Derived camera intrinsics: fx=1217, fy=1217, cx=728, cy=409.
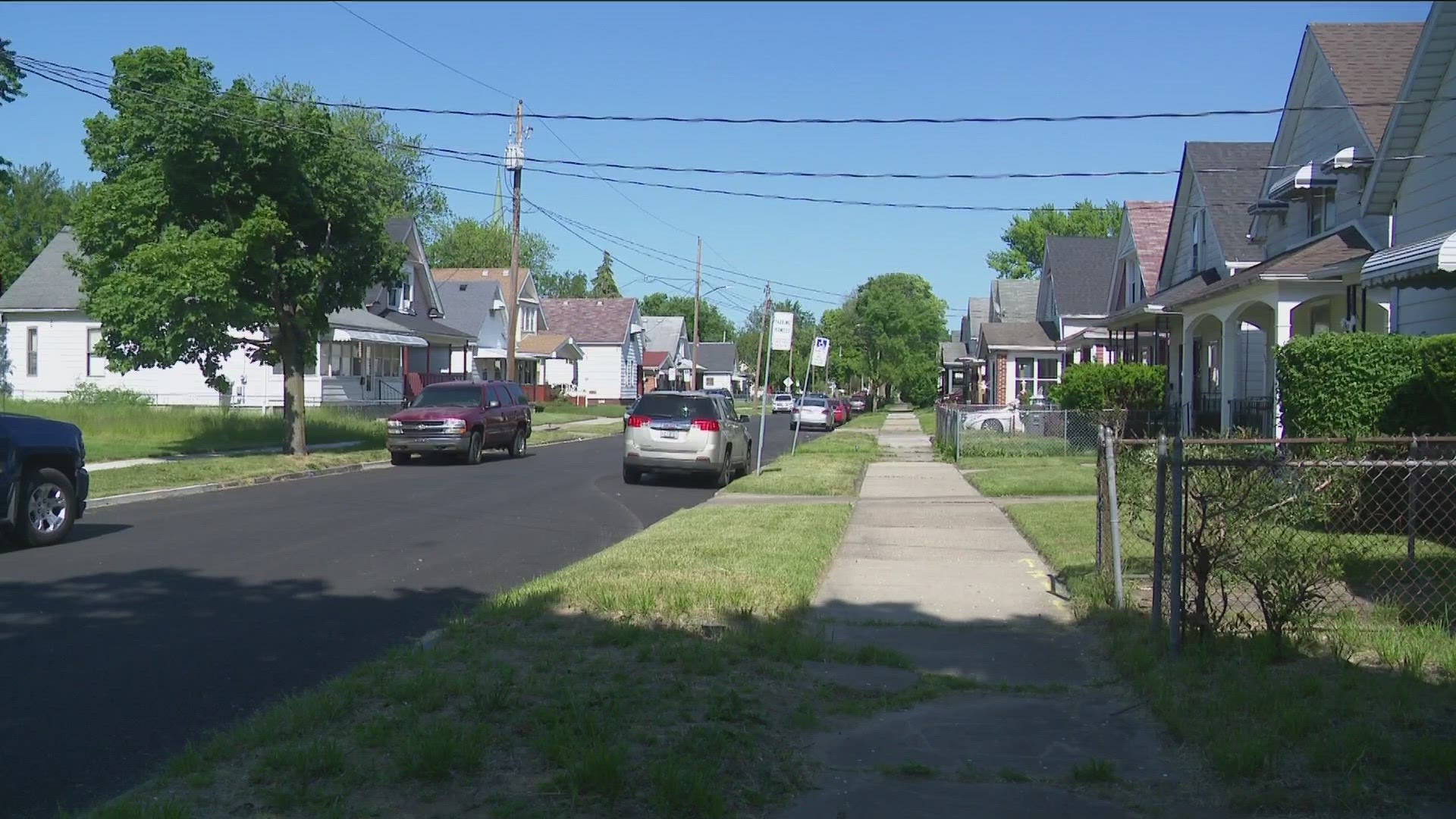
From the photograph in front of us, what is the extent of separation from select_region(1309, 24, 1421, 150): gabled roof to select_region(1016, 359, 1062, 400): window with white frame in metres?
22.4

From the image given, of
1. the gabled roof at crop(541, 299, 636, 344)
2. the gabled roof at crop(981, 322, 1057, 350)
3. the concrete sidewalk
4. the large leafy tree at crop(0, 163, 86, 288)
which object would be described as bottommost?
the concrete sidewalk

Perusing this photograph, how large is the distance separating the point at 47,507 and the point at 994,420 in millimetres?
25237

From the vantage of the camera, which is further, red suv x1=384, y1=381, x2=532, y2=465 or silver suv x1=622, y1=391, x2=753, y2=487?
red suv x1=384, y1=381, x2=532, y2=465

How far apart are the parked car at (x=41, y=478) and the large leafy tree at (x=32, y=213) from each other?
60355mm

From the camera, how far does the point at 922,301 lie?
111 meters

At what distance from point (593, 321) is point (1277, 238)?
5617 centimetres

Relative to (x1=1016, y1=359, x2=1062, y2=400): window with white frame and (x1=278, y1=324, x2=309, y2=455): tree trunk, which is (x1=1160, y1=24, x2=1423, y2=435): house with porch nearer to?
(x1=278, y1=324, x2=309, y2=455): tree trunk

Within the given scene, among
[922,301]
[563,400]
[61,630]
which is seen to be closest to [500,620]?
[61,630]

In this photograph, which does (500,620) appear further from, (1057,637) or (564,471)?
(564,471)

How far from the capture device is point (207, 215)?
23.2 m

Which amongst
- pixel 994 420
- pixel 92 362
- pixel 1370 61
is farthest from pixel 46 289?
pixel 1370 61

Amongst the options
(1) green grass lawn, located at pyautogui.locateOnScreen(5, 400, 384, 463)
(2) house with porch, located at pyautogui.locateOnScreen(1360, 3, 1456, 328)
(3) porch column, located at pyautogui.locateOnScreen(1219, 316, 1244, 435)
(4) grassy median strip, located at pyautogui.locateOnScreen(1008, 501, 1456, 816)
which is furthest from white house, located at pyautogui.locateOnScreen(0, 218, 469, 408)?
(4) grassy median strip, located at pyautogui.locateOnScreen(1008, 501, 1456, 816)

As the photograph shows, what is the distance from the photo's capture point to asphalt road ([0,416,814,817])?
6.18 metres

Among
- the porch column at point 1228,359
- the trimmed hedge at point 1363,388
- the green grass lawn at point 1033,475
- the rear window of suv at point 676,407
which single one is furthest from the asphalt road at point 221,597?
the porch column at point 1228,359
